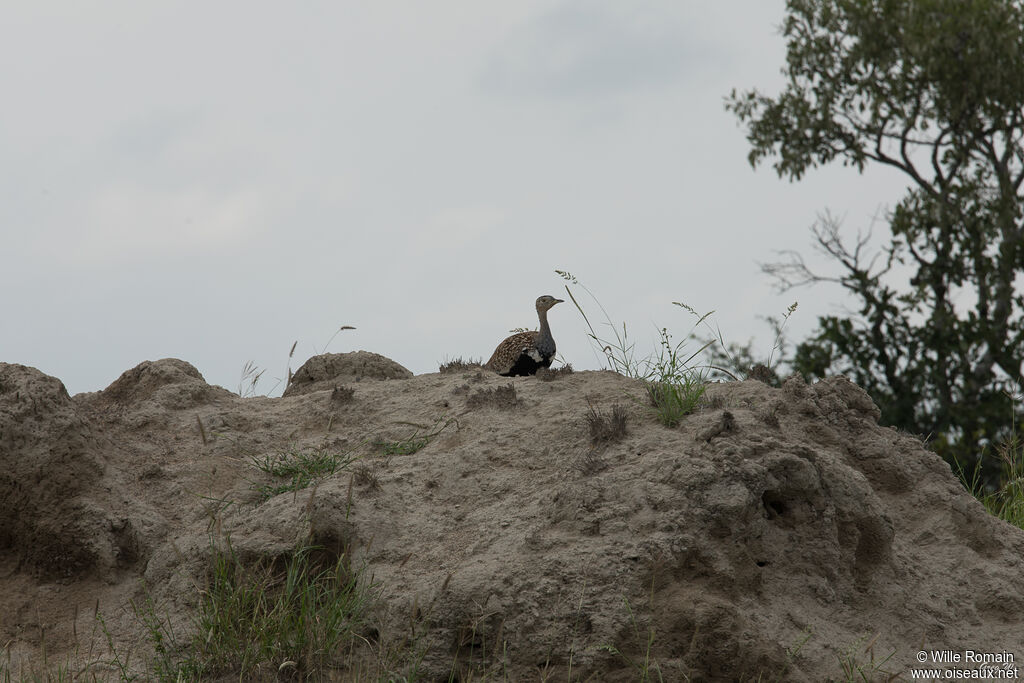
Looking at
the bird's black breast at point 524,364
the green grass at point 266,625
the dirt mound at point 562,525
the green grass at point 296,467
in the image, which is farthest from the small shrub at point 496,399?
the bird's black breast at point 524,364

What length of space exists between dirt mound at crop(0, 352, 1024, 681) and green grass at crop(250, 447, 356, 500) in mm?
59

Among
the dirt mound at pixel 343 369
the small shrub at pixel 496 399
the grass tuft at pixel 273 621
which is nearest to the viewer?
the grass tuft at pixel 273 621

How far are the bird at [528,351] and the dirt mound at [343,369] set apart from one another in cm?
144

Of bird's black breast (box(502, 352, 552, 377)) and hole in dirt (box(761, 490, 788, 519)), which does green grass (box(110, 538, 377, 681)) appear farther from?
bird's black breast (box(502, 352, 552, 377))

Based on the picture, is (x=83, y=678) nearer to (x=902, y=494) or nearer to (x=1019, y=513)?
(x=902, y=494)

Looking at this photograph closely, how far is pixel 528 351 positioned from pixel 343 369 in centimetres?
209

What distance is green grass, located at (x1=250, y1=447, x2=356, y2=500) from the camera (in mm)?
6074

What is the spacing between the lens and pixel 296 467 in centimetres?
628

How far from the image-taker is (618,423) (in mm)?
5992

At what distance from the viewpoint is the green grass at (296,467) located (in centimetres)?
607

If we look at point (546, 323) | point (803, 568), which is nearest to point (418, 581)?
point (803, 568)

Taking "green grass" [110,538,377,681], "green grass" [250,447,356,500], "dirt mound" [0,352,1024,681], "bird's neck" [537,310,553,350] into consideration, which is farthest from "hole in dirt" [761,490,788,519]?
"bird's neck" [537,310,553,350]

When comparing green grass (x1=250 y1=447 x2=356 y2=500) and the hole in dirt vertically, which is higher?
green grass (x1=250 y1=447 x2=356 y2=500)

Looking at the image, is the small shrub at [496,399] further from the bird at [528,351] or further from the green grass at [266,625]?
the bird at [528,351]
